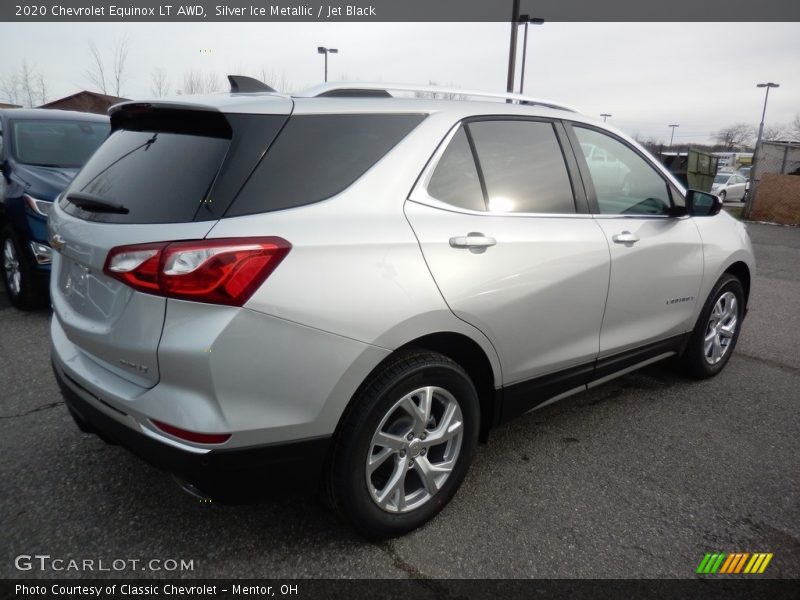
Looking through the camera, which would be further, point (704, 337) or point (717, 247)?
point (704, 337)

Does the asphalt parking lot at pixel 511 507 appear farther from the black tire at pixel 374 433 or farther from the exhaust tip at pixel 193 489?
the exhaust tip at pixel 193 489

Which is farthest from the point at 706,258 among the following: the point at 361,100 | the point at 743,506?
the point at 361,100

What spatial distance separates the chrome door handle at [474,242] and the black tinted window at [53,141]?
16.2 feet

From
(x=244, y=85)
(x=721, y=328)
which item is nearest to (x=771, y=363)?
(x=721, y=328)

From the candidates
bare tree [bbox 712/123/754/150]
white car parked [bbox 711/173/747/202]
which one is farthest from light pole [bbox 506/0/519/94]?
bare tree [bbox 712/123/754/150]

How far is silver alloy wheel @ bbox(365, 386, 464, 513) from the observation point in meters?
2.16

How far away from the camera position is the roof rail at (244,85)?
7.91ft

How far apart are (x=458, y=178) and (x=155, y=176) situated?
115cm

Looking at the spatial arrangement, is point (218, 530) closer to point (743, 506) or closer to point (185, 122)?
point (185, 122)

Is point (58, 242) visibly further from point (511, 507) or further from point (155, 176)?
point (511, 507)

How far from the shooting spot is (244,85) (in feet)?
8.05

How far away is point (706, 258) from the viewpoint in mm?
3670

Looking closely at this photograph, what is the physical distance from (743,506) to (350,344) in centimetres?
200

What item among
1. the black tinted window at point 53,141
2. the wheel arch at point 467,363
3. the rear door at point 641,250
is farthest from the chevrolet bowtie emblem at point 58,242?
the black tinted window at point 53,141
